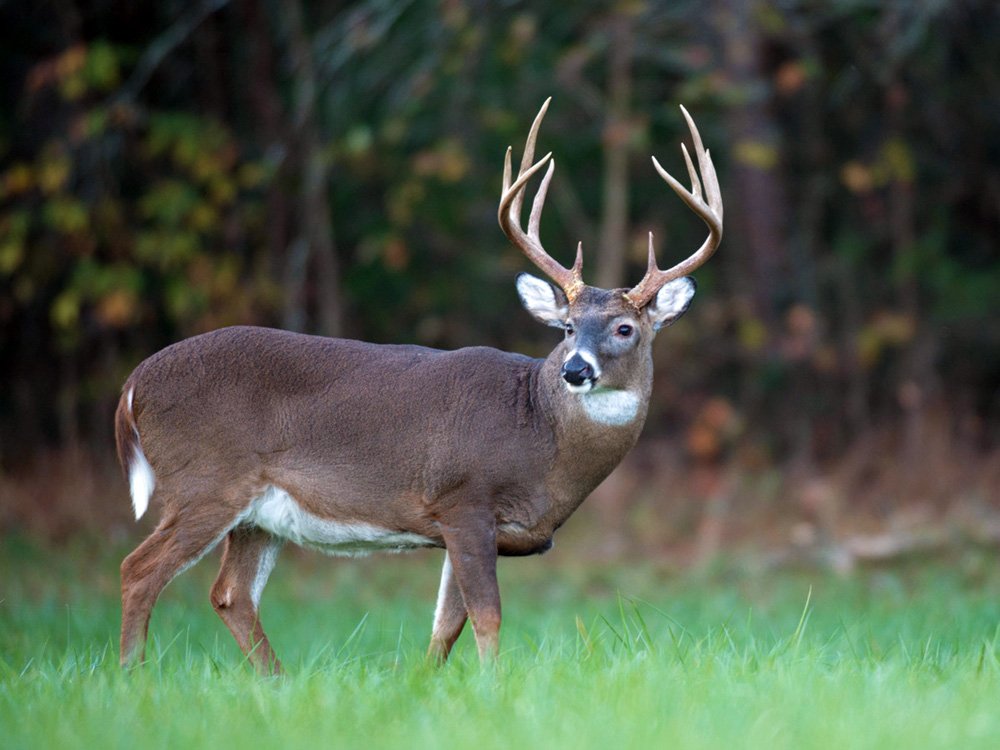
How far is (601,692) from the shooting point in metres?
3.57

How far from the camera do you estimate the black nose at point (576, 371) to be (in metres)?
4.46

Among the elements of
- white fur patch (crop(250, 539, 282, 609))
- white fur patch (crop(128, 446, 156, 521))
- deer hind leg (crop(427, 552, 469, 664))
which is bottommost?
deer hind leg (crop(427, 552, 469, 664))

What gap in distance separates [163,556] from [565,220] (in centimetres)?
890

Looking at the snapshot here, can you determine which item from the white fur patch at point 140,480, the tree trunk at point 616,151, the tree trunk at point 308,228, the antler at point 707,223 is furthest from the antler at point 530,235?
the tree trunk at point 308,228

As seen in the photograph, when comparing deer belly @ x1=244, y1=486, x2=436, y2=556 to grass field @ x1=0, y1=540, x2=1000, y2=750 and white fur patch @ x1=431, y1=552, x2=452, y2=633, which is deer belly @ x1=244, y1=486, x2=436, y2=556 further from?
grass field @ x1=0, y1=540, x2=1000, y2=750

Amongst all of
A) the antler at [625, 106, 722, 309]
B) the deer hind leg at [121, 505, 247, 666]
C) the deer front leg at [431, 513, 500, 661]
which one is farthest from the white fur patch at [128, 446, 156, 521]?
the antler at [625, 106, 722, 309]

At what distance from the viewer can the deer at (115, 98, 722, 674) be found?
15.0 feet

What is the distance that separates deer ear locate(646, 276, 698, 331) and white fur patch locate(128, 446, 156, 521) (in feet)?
6.55

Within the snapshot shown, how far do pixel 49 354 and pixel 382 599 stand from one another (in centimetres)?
584

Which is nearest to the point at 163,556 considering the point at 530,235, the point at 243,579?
the point at 243,579

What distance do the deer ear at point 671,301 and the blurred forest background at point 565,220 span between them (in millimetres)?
4630

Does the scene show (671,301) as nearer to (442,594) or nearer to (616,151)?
(442,594)

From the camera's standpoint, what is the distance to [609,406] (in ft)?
15.6

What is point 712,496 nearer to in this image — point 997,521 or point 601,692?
point 997,521
